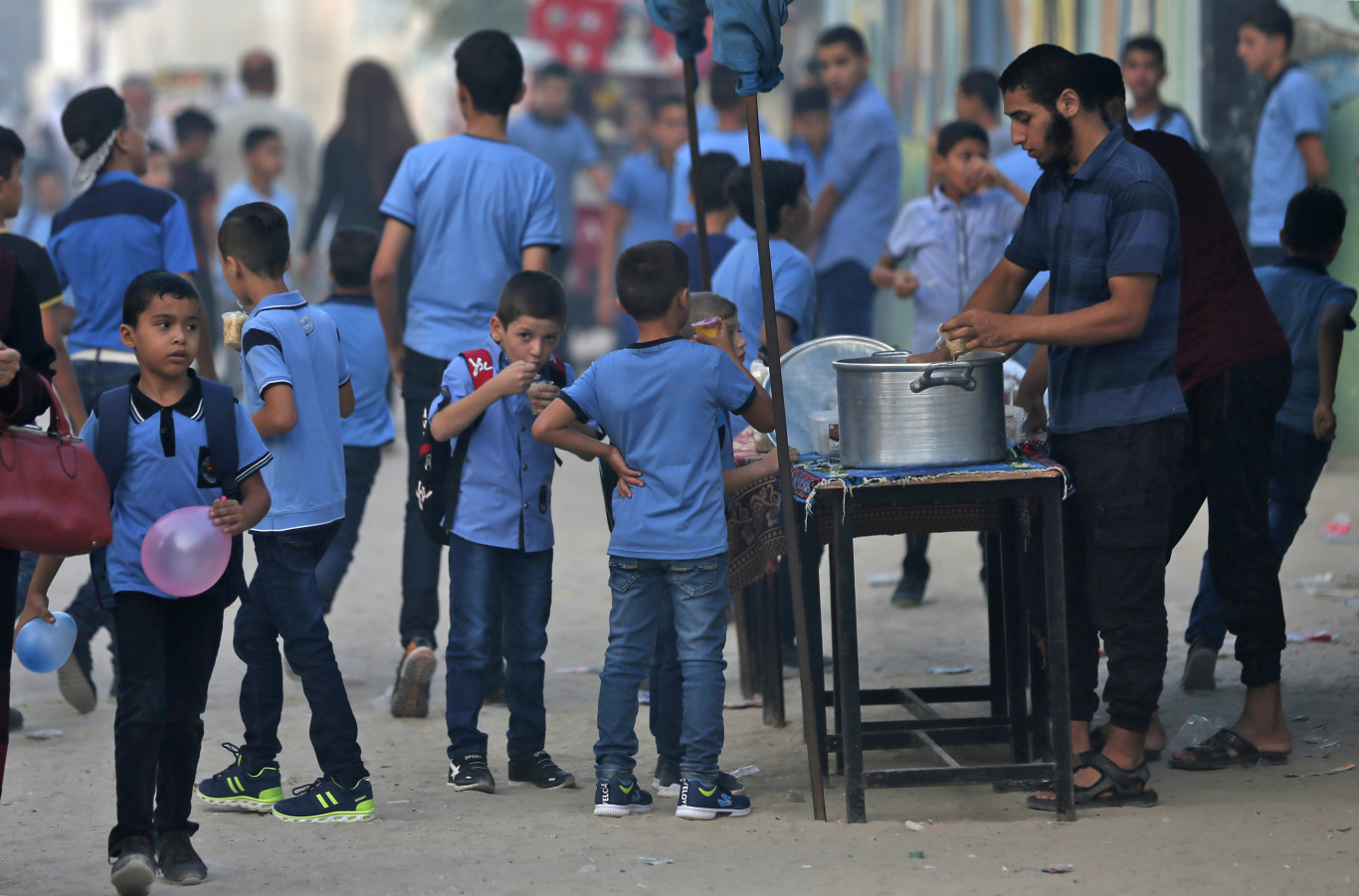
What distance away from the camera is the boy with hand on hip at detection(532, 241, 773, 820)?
4582mm

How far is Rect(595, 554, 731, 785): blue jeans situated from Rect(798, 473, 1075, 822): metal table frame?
30cm

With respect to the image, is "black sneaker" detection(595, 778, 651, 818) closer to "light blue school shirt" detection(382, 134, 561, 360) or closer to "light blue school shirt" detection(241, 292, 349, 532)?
"light blue school shirt" detection(241, 292, 349, 532)

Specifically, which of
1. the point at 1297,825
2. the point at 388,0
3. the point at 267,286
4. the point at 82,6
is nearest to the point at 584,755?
the point at 267,286

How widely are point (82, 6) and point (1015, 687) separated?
156 feet

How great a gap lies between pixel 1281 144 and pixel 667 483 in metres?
6.04

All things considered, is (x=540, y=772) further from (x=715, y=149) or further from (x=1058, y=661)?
(x=715, y=149)

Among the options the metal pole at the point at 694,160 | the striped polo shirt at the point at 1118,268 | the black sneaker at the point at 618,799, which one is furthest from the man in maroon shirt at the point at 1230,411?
the metal pole at the point at 694,160

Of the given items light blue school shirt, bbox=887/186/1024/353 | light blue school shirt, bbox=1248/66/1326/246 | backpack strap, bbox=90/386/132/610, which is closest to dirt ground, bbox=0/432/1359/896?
backpack strap, bbox=90/386/132/610

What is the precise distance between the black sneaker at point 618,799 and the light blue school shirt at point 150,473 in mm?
1387

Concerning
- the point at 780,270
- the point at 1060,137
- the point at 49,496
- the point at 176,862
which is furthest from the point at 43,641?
the point at 1060,137

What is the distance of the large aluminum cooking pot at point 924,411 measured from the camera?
14.3ft

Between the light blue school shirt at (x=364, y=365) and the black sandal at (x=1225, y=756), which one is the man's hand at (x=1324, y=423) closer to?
the black sandal at (x=1225, y=756)

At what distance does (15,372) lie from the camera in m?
3.81

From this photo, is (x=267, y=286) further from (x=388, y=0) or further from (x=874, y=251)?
(x=388, y=0)
